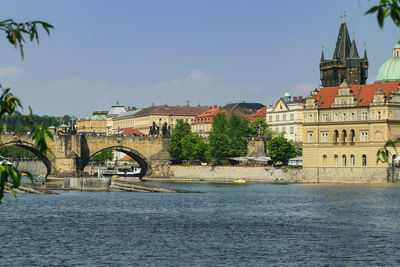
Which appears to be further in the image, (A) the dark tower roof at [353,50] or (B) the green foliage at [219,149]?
(A) the dark tower roof at [353,50]

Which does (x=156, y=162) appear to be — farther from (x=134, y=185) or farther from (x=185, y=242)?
(x=185, y=242)

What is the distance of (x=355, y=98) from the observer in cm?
11106

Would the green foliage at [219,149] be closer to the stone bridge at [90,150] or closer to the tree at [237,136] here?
the tree at [237,136]

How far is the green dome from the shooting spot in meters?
125

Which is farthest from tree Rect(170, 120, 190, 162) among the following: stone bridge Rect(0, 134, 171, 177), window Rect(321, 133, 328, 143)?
window Rect(321, 133, 328, 143)

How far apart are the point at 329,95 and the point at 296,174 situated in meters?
13.1

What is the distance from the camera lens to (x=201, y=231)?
4544cm

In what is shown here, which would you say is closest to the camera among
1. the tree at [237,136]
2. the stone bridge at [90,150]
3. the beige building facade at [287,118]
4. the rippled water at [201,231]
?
the rippled water at [201,231]

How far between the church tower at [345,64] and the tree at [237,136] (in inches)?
969

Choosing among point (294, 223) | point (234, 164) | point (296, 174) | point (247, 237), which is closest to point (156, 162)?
point (234, 164)

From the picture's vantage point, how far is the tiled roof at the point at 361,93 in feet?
357

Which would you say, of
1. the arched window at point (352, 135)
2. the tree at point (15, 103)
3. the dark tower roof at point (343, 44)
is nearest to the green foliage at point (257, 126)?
the dark tower roof at point (343, 44)

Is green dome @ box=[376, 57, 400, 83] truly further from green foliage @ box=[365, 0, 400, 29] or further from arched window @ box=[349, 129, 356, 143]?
green foliage @ box=[365, 0, 400, 29]

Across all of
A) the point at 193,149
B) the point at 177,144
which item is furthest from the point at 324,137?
the point at 177,144
